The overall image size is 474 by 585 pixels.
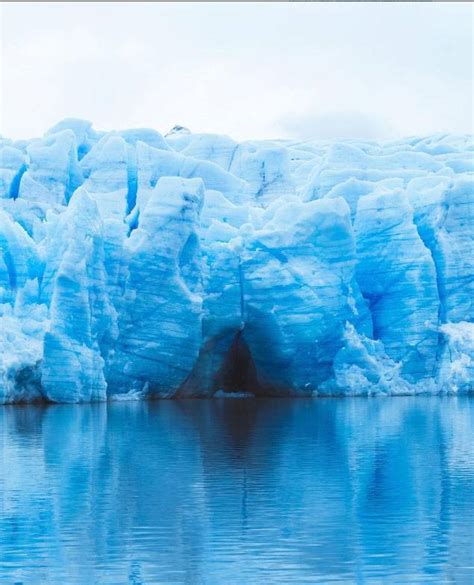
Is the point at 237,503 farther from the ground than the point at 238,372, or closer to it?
farther from the ground

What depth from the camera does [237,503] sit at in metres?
10.4

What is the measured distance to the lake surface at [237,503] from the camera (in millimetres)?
7805

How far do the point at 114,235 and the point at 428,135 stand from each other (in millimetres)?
14765

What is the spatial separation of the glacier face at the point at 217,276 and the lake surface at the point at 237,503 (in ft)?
16.6

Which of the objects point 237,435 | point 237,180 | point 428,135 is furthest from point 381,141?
point 237,435

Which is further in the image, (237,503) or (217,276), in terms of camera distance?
(217,276)

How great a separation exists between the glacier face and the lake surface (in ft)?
16.6

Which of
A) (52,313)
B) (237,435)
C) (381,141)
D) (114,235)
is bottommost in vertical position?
(237,435)

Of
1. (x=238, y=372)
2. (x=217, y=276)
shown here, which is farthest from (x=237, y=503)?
(x=238, y=372)

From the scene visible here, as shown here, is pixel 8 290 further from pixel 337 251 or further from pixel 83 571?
pixel 83 571

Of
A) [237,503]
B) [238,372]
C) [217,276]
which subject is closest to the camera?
[237,503]

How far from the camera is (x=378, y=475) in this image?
1228 cm

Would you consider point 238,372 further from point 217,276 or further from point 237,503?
point 237,503

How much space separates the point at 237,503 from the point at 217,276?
52.1 ft
